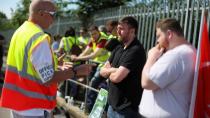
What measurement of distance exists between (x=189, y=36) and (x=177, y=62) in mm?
3903

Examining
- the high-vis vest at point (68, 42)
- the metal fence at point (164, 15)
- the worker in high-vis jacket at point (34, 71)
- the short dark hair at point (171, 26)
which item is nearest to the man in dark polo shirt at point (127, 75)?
the worker in high-vis jacket at point (34, 71)

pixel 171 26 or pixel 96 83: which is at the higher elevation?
pixel 171 26

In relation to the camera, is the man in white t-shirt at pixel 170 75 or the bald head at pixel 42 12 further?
the bald head at pixel 42 12

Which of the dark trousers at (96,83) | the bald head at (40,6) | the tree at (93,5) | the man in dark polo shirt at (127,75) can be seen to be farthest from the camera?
the tree at (93,5)

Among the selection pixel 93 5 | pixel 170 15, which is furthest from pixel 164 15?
pixel 93 5

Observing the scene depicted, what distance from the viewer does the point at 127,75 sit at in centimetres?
526

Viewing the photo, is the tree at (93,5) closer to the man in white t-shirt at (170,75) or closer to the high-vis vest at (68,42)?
the high-vis vest at (68,42)

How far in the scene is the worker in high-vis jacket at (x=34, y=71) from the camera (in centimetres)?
410

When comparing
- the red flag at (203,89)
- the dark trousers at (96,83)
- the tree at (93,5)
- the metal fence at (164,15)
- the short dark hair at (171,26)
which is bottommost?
the tree at (93,5)

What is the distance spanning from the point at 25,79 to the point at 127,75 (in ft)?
4.64

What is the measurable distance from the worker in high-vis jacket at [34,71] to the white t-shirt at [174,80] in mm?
767

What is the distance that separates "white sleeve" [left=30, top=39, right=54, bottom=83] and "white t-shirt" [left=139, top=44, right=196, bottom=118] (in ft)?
2.85

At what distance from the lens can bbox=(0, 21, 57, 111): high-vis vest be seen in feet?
13.7

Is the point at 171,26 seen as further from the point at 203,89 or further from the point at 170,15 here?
the point at 170,15
